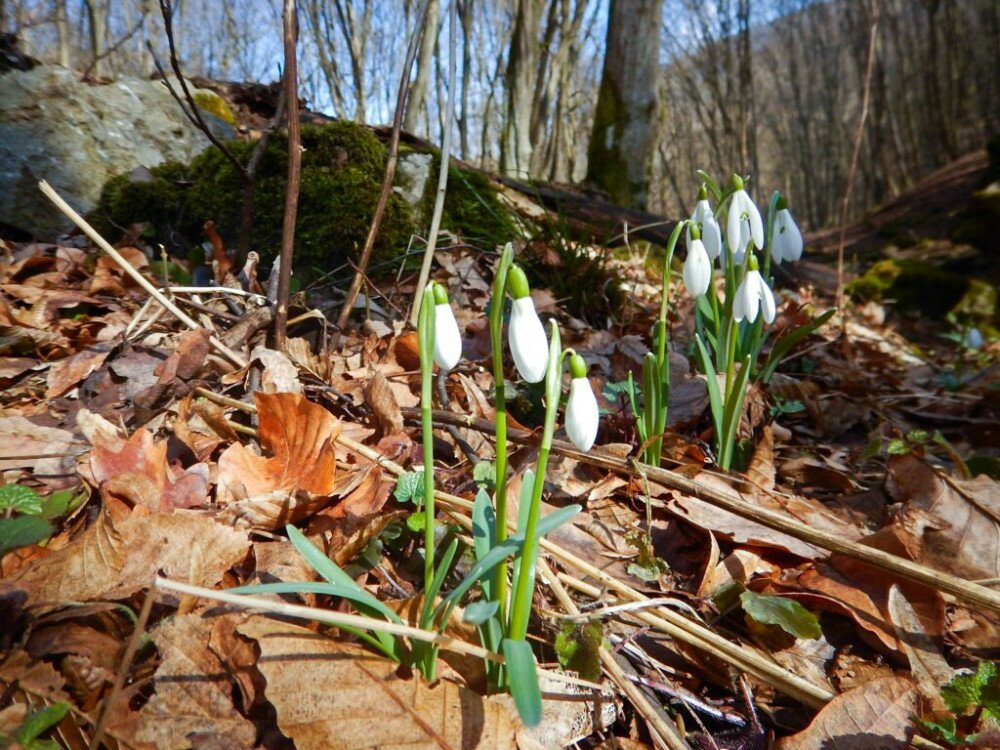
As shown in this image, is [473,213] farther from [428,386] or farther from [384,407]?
[428,386]

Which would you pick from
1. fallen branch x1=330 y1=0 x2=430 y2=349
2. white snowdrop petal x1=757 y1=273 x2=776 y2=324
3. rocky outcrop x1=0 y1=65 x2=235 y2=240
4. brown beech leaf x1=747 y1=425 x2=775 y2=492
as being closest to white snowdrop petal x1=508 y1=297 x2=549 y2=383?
white snowdrop petal x1=757 y1=273 x2=776 y2=324

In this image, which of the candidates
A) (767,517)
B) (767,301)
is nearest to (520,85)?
(767,301)

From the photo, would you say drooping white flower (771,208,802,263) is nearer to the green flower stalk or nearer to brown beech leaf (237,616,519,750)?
the green flower stalk

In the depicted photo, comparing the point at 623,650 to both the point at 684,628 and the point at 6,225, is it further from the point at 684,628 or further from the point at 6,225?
the point at 6,225

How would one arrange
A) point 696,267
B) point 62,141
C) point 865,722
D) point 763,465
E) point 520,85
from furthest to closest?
point 520,85 < point 62,141 < point 763,465 < point 696,267 < point 865,722

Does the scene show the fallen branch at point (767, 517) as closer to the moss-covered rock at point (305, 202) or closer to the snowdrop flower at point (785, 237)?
the snowdrop flower at point (785, 237)
